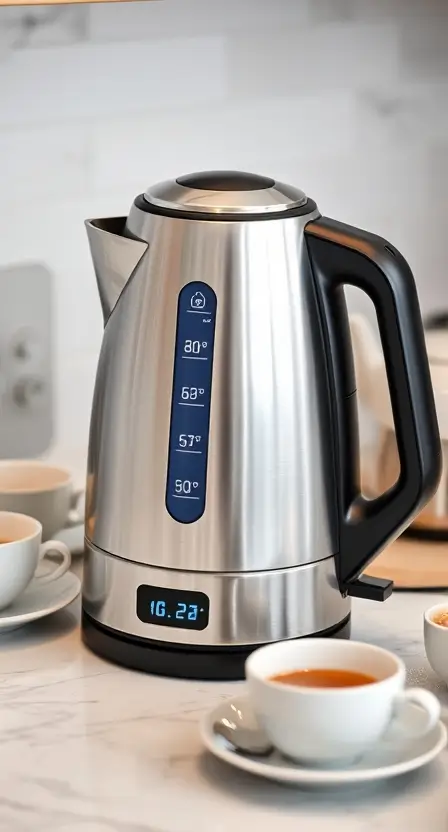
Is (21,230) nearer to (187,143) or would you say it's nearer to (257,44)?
(187,143)

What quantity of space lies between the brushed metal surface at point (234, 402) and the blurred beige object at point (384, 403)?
27cm

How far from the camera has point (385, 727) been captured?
0.80 metres

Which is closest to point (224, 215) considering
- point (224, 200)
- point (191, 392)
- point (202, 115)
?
point (224, 200)

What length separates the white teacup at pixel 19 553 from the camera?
3.27 ft

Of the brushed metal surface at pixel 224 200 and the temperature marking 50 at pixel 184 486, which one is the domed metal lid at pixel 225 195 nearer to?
the brushed metal surface at pixel 224 200

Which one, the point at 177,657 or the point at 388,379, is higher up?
the point at 388,379

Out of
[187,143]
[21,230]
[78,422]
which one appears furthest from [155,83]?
[78,422]

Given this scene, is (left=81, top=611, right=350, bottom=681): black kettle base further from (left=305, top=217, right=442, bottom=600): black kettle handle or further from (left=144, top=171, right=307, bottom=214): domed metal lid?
(left=144, top=171, right=307, bottom=214): domed metal lid

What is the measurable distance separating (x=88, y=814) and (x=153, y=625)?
188 mm

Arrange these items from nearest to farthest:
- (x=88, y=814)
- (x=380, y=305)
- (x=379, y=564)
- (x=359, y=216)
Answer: (x=88, y=814), (x=380, y=305), (x=379, y=564), (x=359, y=216)

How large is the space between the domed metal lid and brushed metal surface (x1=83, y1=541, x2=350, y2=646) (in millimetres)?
240

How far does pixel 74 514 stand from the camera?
1216 millimetres

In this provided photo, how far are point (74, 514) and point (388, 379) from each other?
0.41 m

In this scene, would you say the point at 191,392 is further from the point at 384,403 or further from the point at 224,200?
the point at 384,403
